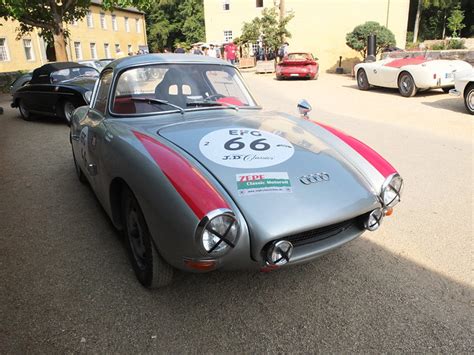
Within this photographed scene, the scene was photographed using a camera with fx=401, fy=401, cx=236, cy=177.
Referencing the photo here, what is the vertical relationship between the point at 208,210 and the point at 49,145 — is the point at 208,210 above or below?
→ above

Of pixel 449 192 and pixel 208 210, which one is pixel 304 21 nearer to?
pixel 449 192

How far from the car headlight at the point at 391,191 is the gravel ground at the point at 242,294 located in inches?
23.1

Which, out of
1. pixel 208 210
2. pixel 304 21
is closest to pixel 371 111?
pixel 208 210

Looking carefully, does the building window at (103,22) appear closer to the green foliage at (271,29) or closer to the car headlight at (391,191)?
the green foliage at (271,29)

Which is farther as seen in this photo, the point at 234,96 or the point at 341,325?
the point at 234,96

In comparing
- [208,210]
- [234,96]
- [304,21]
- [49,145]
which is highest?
[304,21]

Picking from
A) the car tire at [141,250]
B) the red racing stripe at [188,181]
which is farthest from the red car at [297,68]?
the red racing stripe at [188,181]

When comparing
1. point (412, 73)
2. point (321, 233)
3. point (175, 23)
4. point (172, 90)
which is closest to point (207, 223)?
point (321, 233)

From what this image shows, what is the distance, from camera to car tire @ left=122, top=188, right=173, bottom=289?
2.52m

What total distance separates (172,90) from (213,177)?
4.78 feet

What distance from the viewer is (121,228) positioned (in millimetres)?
3070

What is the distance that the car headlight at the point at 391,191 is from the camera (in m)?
2.62

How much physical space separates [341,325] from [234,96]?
2.29 m

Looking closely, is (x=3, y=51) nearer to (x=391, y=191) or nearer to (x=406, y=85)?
(x=406, y=85)
